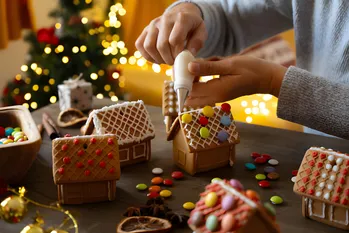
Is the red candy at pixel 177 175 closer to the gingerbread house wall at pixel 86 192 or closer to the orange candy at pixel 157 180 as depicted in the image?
the orange candy at pixel 157 180

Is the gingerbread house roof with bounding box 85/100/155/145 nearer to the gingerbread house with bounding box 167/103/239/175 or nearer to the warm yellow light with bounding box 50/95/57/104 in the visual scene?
the gingerbread house with bounding box 167/103/239/175

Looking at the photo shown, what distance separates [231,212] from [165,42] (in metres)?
0.60

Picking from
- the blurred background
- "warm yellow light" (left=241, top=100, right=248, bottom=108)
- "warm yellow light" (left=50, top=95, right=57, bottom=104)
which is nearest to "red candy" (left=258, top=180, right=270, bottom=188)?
the blurred background

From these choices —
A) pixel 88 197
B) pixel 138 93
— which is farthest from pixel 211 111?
pixel 138 93

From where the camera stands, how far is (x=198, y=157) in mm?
1099

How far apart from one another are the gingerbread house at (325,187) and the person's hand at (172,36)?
0.43 meters

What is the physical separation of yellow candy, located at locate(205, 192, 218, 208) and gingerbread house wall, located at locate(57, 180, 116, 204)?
0.34 m

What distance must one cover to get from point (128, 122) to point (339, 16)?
0.59 m

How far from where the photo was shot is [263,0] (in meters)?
1.37

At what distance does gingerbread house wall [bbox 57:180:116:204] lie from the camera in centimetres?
97

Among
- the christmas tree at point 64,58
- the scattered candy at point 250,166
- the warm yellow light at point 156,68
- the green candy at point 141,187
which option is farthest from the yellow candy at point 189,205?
the warm yellow light at point 156,68

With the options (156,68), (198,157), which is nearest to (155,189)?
(198,157)

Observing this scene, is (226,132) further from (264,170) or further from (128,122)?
(128,122)

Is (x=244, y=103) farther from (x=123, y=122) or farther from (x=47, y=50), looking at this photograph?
(x=123, y=122)
